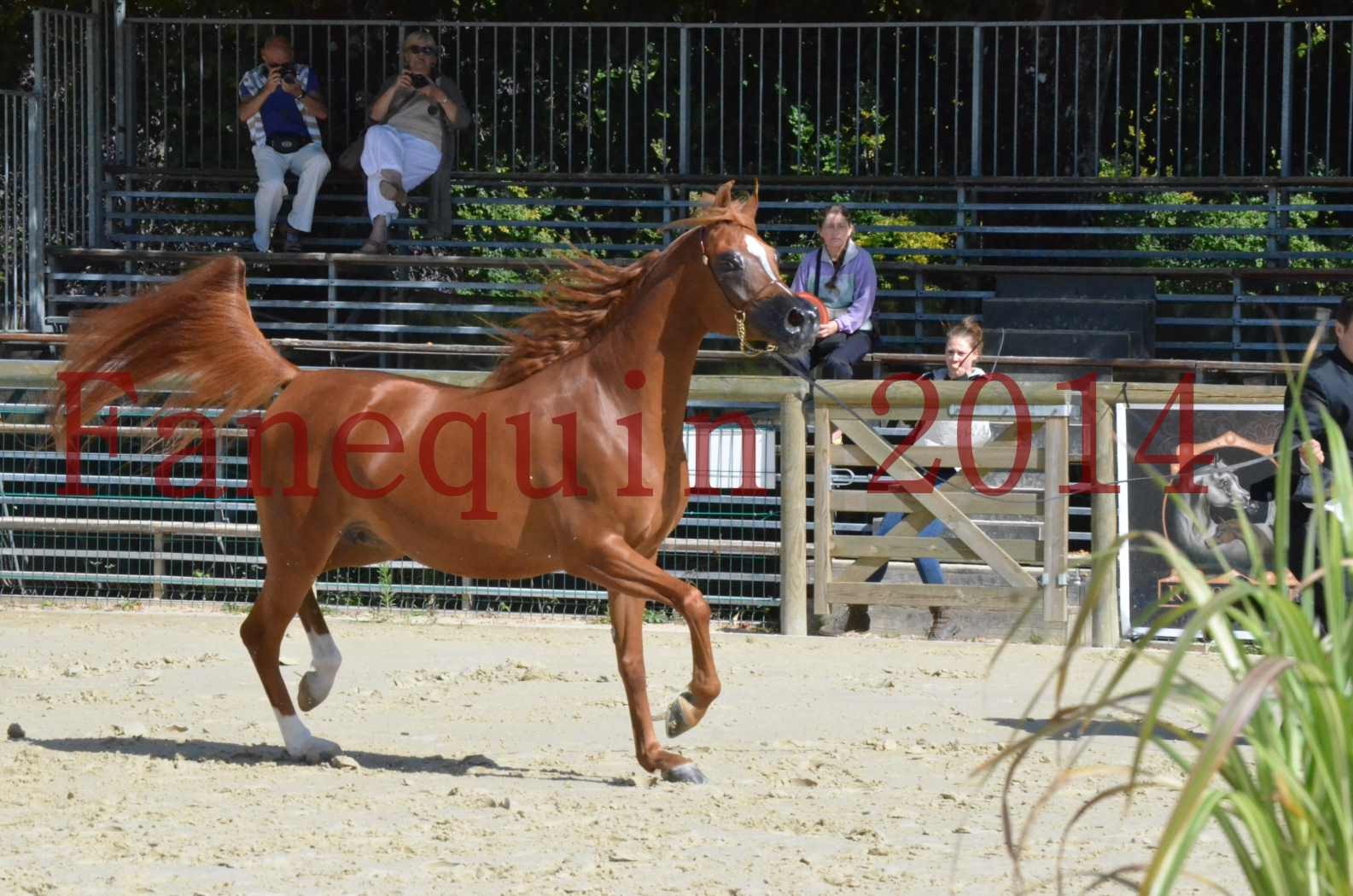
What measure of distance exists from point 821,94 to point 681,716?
9586mm

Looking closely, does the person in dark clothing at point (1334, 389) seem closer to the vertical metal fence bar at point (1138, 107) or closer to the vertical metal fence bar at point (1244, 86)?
the vertical metal fence bar at point (1138, 107)

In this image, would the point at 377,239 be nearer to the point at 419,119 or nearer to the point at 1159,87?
the point at 419,119

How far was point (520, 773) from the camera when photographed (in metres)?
6.27

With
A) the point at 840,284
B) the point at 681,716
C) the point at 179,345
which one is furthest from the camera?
the point at 840,284

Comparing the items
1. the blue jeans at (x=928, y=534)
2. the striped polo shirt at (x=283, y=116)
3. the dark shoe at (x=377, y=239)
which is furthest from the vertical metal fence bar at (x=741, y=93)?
the blue jeans at (x=928, y=534)

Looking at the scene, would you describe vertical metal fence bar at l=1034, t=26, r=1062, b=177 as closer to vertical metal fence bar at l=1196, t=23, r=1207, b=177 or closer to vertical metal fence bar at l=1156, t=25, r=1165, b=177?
vertical metal fence bar at l=1156, t=25, r=1165, b=177

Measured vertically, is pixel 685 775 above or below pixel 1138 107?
below

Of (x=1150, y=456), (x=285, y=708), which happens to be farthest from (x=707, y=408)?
(x=285, y=708)

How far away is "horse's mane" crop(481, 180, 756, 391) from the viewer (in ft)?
21.1

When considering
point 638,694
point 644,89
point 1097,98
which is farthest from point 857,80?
point 638,694

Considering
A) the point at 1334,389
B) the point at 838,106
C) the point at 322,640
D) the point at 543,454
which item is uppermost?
the point at 838,106

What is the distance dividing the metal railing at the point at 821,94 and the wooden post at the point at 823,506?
211 inches

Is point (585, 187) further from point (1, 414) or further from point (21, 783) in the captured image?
point (21, 783)

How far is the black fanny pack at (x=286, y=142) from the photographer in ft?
45.9
